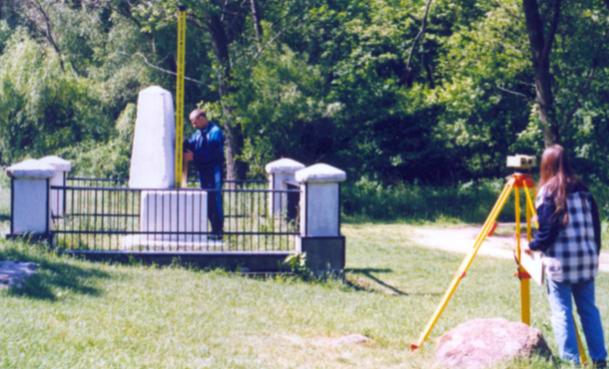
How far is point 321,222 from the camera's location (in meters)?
11.9

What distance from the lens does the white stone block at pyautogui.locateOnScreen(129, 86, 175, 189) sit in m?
13.0

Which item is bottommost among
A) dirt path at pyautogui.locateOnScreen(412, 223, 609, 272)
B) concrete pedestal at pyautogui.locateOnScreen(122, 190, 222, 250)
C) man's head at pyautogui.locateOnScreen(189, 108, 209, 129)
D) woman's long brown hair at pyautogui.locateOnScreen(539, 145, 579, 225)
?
dirt path at pyautogui.locateOnScreen(412, 223, 609, 272)

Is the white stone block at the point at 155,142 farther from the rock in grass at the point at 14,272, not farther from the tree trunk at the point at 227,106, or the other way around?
the tree trunk at the point at 227,106

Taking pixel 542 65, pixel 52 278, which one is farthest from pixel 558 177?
pixel 542 65

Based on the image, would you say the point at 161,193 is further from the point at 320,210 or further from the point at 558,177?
the point at 558,177

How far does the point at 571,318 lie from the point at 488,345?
2.53ft

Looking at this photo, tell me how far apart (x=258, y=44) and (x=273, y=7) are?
1.80 metres

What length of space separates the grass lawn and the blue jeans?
21.9 inches

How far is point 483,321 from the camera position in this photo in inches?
264

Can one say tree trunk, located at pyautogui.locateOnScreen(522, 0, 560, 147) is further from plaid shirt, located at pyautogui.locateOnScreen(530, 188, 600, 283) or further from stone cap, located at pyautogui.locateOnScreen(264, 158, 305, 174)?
plaid shirt, located at pyautogui.locateOnScreen(530, 188, 600, 283)

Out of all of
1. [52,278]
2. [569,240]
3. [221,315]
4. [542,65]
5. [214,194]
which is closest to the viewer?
[569,240]

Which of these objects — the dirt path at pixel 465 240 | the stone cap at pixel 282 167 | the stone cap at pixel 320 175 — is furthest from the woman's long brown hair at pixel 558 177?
the stone cap at pixel 282 167

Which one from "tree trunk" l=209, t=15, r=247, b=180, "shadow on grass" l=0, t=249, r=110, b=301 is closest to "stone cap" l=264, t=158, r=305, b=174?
"shadow on grass" l=0, t=249, r=110, b=301

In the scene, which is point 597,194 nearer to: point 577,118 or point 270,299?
point 577,118
